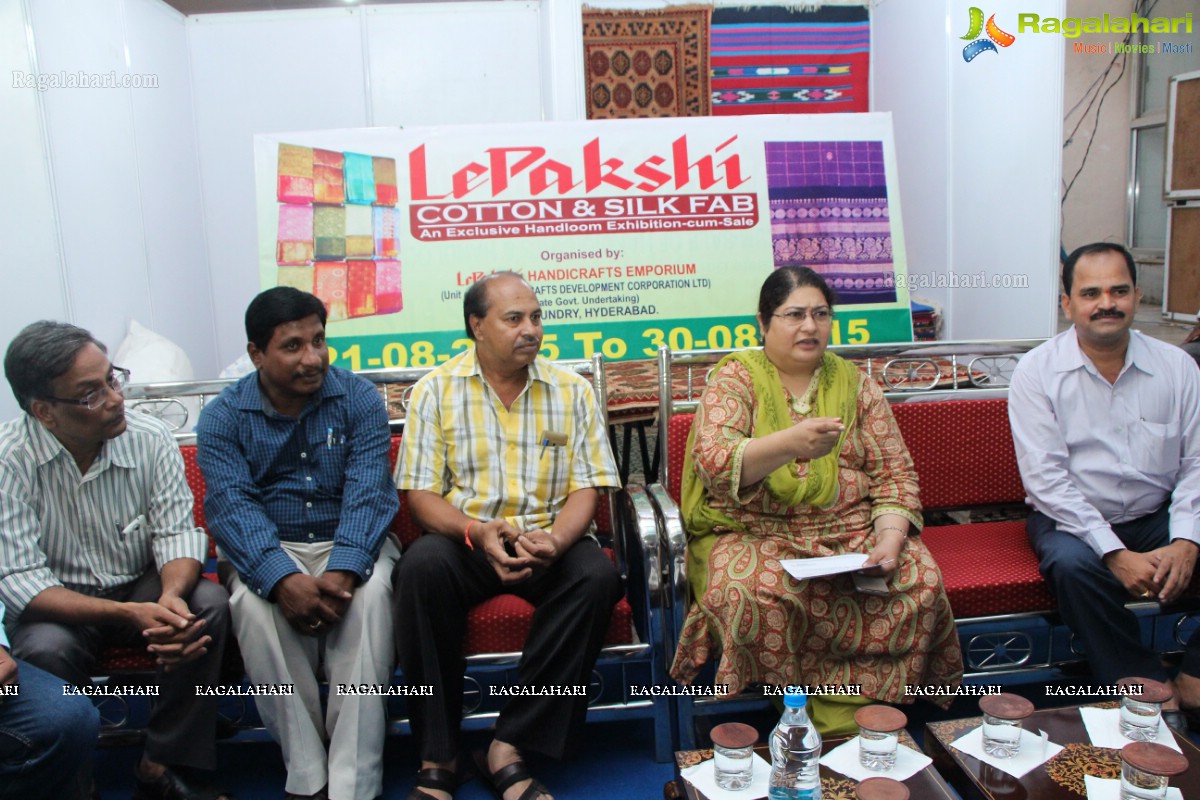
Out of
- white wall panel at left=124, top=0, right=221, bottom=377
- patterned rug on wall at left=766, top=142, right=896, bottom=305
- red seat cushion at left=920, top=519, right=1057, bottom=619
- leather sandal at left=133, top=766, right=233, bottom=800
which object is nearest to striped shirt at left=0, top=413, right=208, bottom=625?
leather sandal at left=133, top=766, right=233, bottom=800

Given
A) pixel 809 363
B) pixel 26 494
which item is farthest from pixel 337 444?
pixel 809 363

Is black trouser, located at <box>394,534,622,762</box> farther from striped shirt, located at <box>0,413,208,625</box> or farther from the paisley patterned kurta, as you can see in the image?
striped shirt, located at <box>0,413,208,625</box>

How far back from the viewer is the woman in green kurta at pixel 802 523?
2.23 metres

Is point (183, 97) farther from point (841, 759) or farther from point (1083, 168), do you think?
point (1083, 168)

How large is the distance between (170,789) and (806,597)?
1.60 m

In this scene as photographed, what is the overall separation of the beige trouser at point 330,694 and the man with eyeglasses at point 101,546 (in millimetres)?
101

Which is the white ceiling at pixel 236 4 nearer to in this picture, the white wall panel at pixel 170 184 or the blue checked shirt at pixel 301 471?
the white wall panel at pixel 170 184

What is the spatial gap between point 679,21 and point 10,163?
140 inches

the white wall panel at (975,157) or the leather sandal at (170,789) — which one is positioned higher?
the white wall panel at (975,157)

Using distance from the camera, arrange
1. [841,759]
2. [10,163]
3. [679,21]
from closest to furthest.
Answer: [841,759] < [10,163] < [679,21]

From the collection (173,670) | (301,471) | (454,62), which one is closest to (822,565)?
(301,471)

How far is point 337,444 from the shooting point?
2428mm

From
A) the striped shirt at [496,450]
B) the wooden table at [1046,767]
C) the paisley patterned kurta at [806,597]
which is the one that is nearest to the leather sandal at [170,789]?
the striped shirt at [496,450]

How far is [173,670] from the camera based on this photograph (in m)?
2.12
